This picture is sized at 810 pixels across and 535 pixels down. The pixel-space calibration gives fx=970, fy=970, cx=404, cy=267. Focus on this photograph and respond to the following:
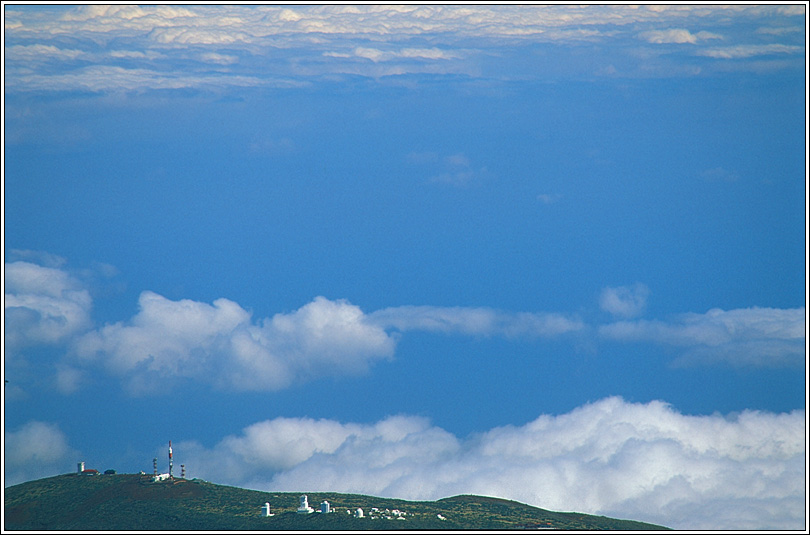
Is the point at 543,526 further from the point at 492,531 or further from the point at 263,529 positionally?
the point at 263,529

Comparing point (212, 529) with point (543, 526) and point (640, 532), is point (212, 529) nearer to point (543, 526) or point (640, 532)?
point (543, 526)

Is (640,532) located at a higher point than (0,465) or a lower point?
lower

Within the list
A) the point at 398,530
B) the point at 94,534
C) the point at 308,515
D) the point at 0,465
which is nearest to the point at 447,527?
the point at 398,530

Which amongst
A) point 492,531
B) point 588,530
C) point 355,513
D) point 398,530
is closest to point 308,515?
point 355,513

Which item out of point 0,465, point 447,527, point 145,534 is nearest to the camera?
point 145,534

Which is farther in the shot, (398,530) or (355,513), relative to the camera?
(355,513)

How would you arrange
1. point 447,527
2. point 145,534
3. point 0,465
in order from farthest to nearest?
point 447,527 → point 0,465 → point 145,534

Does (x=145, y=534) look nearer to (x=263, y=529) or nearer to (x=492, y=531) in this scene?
(x=263, y=529)

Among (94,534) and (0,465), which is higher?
(0,465)

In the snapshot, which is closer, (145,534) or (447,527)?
(145,534)
